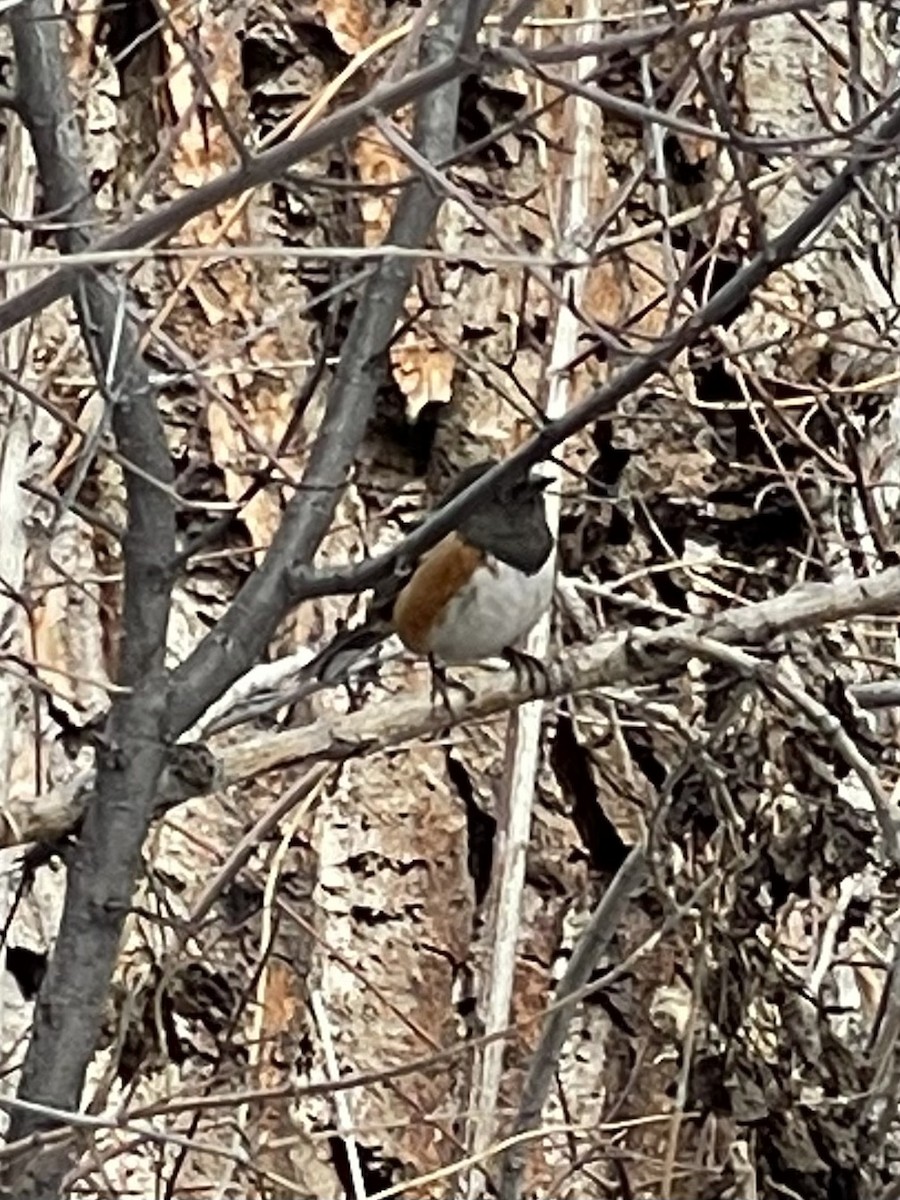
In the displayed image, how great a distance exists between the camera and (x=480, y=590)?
7.53 feet

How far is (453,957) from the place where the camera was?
2635 mm

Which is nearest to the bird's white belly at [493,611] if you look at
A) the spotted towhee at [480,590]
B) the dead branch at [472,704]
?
the spotted towhee at [480,590]

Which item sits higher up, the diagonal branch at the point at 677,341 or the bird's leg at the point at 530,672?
the diagonal branch at the point at 677,341

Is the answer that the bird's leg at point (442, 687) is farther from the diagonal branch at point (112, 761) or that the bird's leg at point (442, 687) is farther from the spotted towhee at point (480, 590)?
the diagonal branch at point (112, 761)

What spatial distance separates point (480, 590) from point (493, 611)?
0.03 metres

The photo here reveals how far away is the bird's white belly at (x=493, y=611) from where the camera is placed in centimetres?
228

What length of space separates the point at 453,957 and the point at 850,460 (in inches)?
30.9

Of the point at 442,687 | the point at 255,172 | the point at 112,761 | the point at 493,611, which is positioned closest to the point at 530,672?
the point at 442,687

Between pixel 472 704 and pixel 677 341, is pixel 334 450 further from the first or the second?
pixel 677 341

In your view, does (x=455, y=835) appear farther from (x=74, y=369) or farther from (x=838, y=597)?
(x=838, y=597)

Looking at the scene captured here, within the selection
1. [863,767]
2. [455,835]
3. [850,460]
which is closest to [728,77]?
[850,460]

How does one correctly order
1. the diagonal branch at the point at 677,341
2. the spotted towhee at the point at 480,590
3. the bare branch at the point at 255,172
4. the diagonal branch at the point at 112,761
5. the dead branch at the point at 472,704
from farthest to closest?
the spotted towhee at the point at 480,590
the dead branch at the point at 472,704
the diagonal branch at the point at 112,761
the diagonal branch at the point at 677,341
the bare branch at the point at 255,172

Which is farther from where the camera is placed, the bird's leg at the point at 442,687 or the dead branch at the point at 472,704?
the bird's leg at the point at 442,687

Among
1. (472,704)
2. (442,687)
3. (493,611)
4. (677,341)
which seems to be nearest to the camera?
(677,341)
